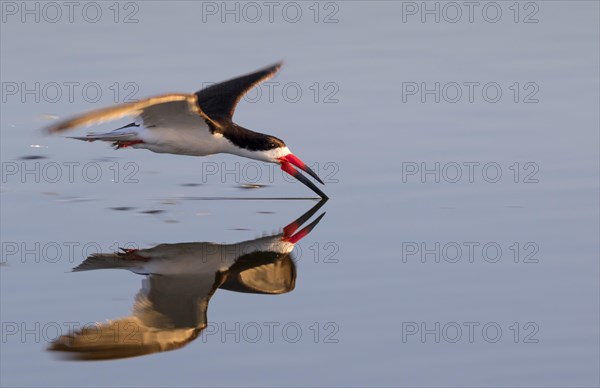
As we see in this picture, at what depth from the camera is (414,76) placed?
13.0 metres

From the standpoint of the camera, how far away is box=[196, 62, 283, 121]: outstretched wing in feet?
35.5

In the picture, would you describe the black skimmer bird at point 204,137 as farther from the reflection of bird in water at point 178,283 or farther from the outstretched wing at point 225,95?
the reflection of bird in water at point 178,283

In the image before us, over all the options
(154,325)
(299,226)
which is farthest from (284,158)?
(154,325)

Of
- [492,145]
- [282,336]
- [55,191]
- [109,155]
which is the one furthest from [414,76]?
[282,336]

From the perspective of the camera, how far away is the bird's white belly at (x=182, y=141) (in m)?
10.3

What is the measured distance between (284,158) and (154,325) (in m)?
3.28

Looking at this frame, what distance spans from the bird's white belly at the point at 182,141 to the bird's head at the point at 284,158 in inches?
12.8

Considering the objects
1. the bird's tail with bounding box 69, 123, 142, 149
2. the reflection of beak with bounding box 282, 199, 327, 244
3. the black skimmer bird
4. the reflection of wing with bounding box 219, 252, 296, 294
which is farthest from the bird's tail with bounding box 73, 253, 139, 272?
the bird's tail with bounding box 69, 123, 142, 149

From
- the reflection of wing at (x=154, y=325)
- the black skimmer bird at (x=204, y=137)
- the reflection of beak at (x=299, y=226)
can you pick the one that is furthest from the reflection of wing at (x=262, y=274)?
the black skimmer bird at (x=204, y=137)

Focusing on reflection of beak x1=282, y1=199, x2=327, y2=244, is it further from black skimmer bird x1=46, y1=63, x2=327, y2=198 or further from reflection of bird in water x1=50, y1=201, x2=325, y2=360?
black skimmer bird x1=46, y1=63, x2=327, y2=198

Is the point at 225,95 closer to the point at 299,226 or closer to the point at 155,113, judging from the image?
the point at 155,113

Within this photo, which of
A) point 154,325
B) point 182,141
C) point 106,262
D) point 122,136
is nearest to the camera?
point 154,325

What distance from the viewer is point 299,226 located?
375 inches

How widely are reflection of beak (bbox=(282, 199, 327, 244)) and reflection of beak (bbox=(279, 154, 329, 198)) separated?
1.54 ft
